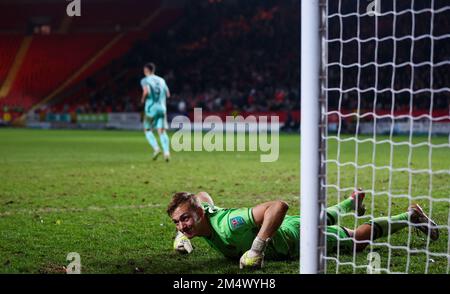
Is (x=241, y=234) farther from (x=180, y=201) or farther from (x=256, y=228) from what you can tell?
(x=180, y=201)

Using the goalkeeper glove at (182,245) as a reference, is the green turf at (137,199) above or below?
below

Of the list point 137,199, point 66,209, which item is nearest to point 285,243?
point 66,209

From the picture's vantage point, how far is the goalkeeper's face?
3885 mm

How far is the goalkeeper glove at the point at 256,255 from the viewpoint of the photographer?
12.5 ft

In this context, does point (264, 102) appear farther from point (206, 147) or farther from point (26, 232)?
point (26, 232)

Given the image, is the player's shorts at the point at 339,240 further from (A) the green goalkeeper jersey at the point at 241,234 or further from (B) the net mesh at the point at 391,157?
(A) the green goalkeeper jersey at the point at 241,234

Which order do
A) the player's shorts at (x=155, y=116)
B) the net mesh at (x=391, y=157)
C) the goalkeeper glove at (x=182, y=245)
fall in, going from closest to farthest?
the net mesh at (x=391, y=157), the goalkeeper glove at (x=182, y=245), the player's shorts at (x=155, y=116)

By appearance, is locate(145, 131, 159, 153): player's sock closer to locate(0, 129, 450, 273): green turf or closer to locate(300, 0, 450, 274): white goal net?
locate(0, 129, 450, 273): green turf

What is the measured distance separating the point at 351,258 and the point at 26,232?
108 inches

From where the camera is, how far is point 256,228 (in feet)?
13.0

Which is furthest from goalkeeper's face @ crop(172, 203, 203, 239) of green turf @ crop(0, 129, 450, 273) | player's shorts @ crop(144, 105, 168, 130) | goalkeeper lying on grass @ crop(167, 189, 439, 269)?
player's shorts @ crop(144, 105, 168, 130)

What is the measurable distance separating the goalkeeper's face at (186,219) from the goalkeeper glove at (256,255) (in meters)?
0.39

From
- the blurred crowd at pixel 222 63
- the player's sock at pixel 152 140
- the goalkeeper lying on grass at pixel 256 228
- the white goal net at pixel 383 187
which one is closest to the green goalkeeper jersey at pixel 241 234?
the goalkeeper lying on grass at pixel 256 228

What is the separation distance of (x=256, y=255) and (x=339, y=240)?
21.2 inches
